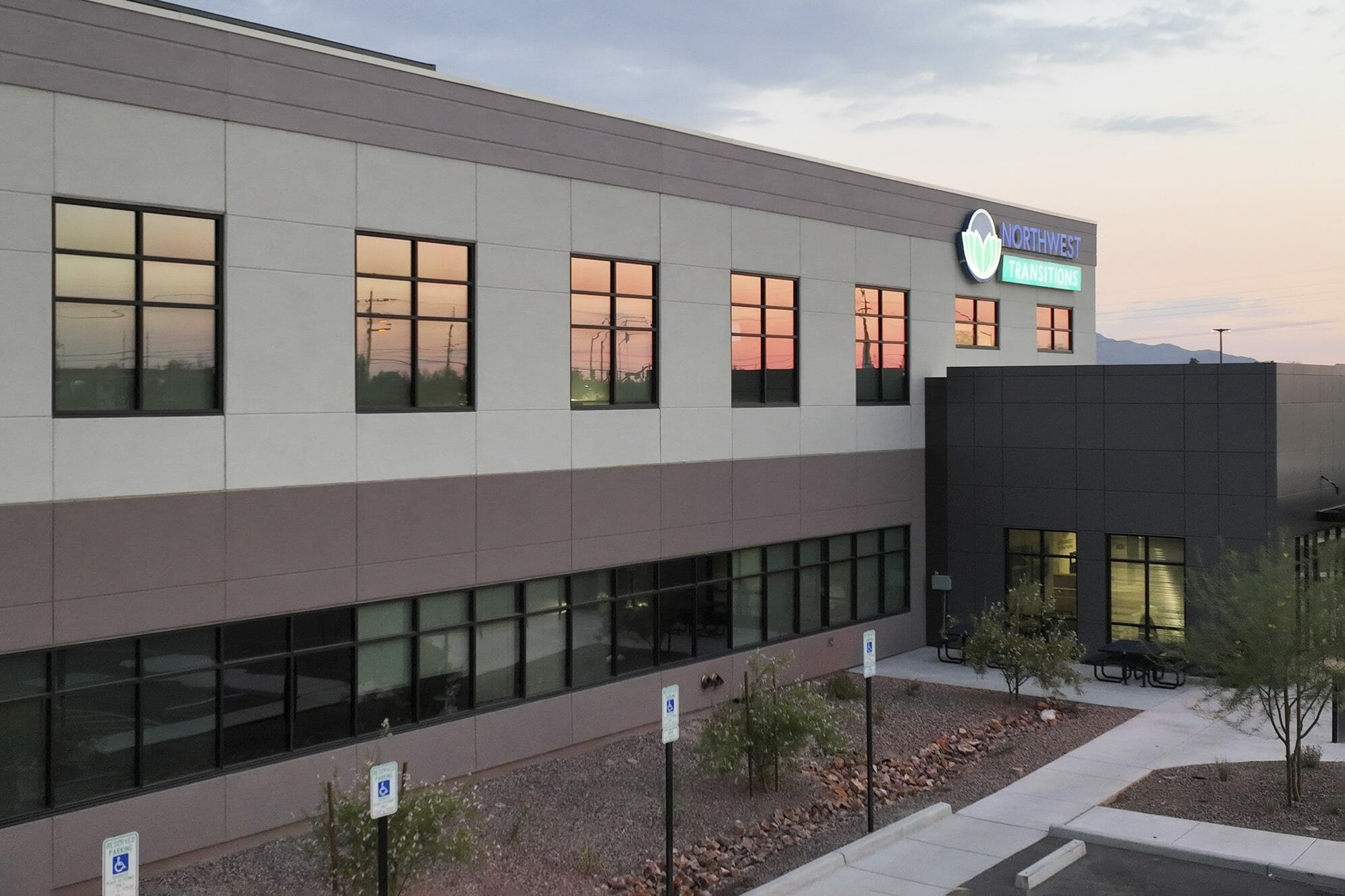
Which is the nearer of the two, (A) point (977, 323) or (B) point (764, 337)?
(B) point (764, 337)

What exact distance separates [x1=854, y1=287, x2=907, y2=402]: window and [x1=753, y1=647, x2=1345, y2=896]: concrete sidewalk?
25.2 ft

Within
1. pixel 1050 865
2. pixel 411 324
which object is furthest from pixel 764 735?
pixel 411 324

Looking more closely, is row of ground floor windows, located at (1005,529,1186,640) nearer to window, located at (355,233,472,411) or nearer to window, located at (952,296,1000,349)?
window, located at (952,296,1000,349)

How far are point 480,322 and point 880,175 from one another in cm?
1156

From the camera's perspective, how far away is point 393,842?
39.4 feet

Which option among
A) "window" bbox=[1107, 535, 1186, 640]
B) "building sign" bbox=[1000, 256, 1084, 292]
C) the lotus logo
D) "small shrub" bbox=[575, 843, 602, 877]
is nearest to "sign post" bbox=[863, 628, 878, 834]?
"small shrub" bbox=[575, 843, 602, 877]

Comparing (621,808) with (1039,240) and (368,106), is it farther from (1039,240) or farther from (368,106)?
(1039,240)

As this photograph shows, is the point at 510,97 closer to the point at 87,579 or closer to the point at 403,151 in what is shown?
the point at 403,151

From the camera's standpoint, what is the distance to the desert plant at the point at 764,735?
16.5 metres

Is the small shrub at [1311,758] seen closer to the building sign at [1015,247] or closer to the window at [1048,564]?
the window at [1048,564]

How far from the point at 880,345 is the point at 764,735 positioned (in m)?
11.7

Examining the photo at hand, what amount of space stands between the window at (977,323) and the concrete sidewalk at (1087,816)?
31.7 feet

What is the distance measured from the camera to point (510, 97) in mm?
18078

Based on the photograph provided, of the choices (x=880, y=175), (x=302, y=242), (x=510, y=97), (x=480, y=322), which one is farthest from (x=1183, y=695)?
(x=302, y=242)
